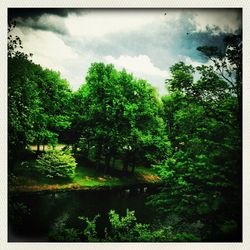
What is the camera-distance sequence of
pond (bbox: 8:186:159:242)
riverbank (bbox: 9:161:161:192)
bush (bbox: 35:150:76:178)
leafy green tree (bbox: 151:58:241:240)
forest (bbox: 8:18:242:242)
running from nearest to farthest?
leafy green tree (bbox: 151:58:241:240) → forest (bbox: 8:18:242:242) → pond (bbox: 8:186:159:242) → riverbank (bbox: 9:161:161:192) → bush (bbox: 35:150:76:178)

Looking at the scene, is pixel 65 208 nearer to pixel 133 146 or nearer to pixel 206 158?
pixel 133 146

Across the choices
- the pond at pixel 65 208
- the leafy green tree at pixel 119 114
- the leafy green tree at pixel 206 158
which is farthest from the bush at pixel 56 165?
the leafy green tree at pixel 206 158

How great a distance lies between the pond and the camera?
35.4 feet

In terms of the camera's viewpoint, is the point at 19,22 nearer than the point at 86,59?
Yes

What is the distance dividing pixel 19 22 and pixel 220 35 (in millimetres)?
8728

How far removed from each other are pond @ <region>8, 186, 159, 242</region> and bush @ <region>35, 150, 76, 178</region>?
1.63 metres

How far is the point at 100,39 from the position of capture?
11.7 metres

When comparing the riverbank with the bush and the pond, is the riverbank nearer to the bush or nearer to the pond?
the pond

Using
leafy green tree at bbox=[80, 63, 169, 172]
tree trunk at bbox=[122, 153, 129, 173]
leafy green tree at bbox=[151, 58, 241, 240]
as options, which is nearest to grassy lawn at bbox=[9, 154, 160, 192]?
tree trunk at bbox=[122, 153, 129, 173]

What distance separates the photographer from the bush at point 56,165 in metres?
17.3

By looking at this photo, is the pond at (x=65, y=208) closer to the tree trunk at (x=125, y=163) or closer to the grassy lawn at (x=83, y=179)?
the grassy lawn at (x=83, y=179)
